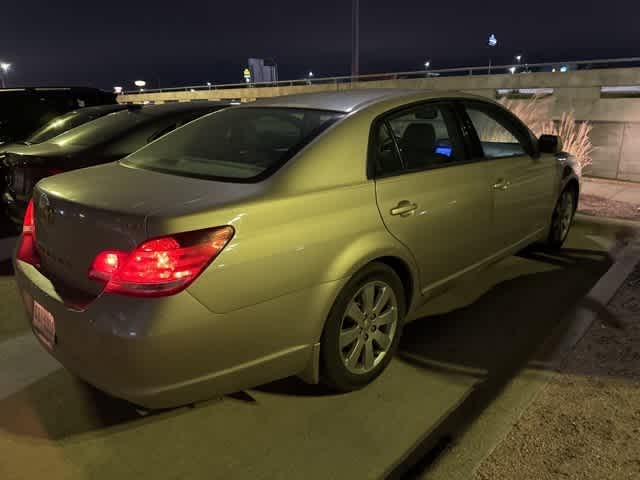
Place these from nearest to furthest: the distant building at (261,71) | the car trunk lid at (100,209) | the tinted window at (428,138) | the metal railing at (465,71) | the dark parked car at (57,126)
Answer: the car trunk lid at (100,209) → the tinted window at (428,138) → the dark parked car at (57,126) → the metal railing at (465,71) → the distant building at (261,71)

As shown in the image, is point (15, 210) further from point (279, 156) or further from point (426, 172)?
point (426, 172)

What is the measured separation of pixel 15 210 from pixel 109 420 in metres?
3.20

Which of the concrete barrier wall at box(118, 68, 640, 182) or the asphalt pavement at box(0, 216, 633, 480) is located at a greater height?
the concrete barrier wall at box(118, 68, 640, 182)

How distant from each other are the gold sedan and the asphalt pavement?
10.2 inches

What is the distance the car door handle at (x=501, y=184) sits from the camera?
3739 millimetres

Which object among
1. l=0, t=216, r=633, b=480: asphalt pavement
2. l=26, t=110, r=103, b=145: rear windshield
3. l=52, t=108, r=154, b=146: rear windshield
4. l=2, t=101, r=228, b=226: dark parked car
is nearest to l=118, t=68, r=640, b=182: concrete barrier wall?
l=2, t=101, r=228, b=226: dark parked car

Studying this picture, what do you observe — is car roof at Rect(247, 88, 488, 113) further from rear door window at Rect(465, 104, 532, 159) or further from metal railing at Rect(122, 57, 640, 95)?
metal railing at Rect(122, 57, 640, 95)

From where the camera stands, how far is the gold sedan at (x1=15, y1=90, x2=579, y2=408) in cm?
213

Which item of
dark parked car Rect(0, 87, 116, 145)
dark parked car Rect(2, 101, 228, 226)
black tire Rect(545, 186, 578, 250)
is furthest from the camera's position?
dark parked car Rect(0, 87, 116, 145)

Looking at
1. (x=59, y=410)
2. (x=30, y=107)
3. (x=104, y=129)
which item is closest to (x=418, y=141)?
(x=59, y=410)

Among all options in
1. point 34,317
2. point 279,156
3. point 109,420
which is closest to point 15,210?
point 34,317

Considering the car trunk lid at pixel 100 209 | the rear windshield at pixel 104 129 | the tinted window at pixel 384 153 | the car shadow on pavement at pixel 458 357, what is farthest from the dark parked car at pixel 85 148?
the tinted window at pixel 384 153

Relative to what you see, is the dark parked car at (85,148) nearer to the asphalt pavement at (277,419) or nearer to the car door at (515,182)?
the asphalt pavement at (277,419)

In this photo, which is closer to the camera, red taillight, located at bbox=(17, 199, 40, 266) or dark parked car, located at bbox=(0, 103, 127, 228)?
red taillight, located at bbox=(17, 199, 40, 266)
